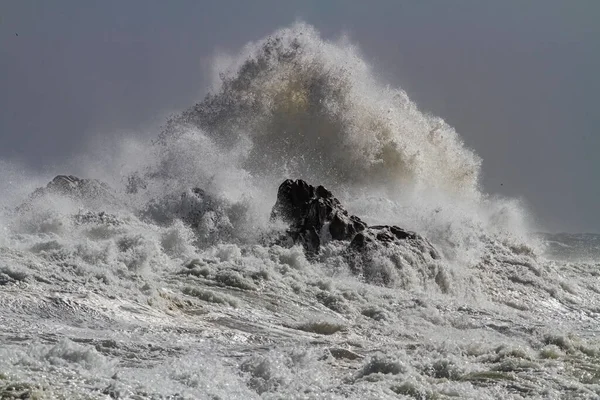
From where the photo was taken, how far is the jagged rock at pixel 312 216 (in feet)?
51.5

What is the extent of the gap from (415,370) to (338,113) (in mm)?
19353

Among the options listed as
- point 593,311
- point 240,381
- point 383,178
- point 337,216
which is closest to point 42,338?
point 240,381

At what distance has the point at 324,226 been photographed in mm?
15984

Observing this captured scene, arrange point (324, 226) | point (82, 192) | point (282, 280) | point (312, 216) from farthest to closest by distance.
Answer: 1. point (82, 192)
2. point (312, 216)
3. point (324, 226)
4. point (282, 280)

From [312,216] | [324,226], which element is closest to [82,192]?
[312,216]

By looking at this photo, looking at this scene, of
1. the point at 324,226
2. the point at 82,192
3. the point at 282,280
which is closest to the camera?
the point at 282,280

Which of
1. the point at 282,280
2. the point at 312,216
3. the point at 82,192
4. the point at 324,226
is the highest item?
the point at 82,192

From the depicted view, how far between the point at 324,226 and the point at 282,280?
3900 millimetres

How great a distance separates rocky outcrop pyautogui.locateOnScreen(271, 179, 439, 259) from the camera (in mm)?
15375

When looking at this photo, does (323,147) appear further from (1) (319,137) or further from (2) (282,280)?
(2) (282,280)

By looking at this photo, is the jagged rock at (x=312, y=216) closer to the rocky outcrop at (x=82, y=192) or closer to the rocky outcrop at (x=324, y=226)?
the rocky outcrop at (x=324, y=226)

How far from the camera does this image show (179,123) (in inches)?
1011

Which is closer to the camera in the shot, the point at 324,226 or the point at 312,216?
the point at 324,226

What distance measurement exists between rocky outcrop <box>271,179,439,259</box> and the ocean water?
1.37ft
